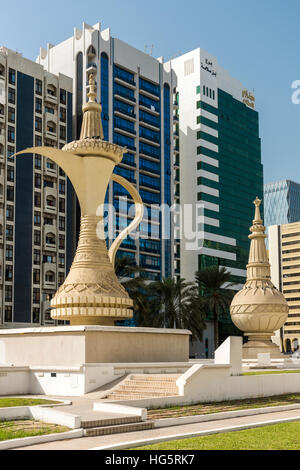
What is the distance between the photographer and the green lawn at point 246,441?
444 inches

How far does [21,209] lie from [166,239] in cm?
2476

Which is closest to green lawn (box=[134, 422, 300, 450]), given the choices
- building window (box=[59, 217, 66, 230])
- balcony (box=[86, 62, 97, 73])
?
building window (box=[59, 217, 66, 230])

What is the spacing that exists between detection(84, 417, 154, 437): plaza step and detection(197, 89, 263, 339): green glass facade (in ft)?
259

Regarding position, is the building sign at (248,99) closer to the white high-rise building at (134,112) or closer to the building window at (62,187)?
the white high-rise building at (134,112)

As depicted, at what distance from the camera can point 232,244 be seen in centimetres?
9994

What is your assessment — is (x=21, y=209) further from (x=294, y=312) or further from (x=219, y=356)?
(x=294, y=312)

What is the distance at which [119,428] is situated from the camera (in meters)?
13.1

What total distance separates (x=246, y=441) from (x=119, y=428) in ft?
9.17

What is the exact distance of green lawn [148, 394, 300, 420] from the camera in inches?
614

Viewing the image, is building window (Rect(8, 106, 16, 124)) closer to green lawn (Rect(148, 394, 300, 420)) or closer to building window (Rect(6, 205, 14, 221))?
building window (Rect(6, 205, 14, 221))

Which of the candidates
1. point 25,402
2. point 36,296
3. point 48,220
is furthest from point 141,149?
point 25,402

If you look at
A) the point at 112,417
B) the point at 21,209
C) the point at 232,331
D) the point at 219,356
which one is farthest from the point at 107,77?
the point at 112,417

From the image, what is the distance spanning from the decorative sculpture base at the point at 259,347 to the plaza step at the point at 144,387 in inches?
698

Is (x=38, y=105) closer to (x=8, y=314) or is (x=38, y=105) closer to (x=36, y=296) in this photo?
(x=36, y=296)
